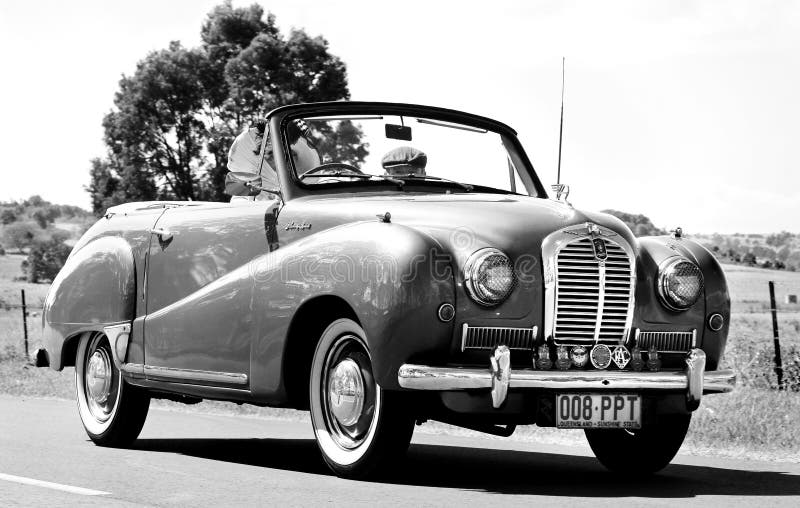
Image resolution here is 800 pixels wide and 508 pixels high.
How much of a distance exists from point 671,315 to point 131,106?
40.2 m

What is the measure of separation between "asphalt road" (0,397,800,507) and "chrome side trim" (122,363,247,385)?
504 millimetres

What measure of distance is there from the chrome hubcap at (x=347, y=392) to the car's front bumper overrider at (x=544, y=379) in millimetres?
513

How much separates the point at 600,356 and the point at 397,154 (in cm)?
220

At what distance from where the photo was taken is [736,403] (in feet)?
36.6

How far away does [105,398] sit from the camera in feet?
30.4

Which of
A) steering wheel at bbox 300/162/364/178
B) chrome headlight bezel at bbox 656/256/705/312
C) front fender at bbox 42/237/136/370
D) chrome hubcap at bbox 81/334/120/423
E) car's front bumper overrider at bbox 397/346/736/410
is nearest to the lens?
car's front bumper overrider at bbox 397/346/736/410

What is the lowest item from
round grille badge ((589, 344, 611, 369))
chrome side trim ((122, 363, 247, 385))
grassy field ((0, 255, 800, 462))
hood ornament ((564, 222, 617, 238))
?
grassy field ((0, 255, 800, 462))

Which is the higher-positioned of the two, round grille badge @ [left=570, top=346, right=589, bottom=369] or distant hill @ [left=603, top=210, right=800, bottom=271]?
round grille badge @ [left=570, top=346, right=589, bottom=369]

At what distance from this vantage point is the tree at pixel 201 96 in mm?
43344

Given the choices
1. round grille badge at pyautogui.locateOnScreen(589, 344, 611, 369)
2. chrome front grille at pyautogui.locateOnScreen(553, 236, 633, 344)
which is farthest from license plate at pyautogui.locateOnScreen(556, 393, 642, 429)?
chrome front grille at pyautogui.locateOnScreen(553, 236, 633, 344)

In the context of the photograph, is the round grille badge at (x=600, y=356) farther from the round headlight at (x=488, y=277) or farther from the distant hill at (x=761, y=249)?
the distant hill at (x=761, y=249)

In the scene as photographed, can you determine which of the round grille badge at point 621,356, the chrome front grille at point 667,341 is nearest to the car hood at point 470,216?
the chrome front grille at point 667,341

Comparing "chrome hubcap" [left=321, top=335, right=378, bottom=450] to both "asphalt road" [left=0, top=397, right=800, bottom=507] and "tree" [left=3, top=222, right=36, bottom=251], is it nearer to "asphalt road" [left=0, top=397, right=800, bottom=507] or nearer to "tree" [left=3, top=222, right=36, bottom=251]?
"asphalt road" [left=0, top=397, right=800, bottom=507]

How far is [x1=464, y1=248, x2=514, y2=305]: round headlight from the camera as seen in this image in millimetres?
6301
